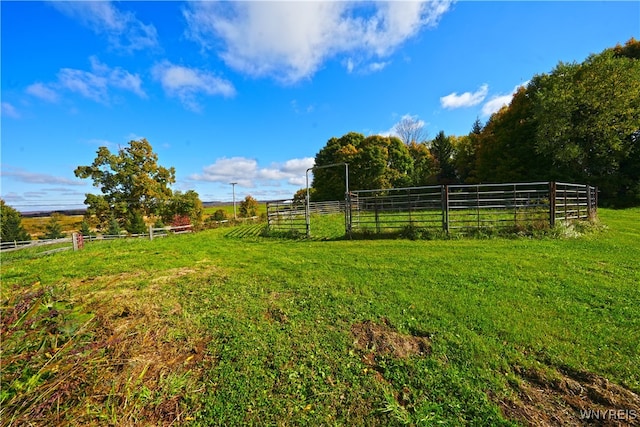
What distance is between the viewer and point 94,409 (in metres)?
1.94

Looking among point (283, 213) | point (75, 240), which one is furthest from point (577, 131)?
point (75, 240)

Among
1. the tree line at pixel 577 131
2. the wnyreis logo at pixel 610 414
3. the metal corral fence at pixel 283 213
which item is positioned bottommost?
the wnyreis logo at pixel 610 414

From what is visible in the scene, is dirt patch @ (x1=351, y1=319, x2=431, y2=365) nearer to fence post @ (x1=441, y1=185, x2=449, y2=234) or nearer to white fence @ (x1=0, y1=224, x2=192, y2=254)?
fence post @ (x1=441, y1=185, x2=449, y2=234)

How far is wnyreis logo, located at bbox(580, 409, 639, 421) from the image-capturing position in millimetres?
1896

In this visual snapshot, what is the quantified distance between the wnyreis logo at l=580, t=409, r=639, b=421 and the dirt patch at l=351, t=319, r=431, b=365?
1.16m

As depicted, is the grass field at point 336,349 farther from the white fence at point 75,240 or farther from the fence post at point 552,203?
the white fence at point 75,240

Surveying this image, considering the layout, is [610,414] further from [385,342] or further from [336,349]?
[336,349]

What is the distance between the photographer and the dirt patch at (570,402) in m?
1.90

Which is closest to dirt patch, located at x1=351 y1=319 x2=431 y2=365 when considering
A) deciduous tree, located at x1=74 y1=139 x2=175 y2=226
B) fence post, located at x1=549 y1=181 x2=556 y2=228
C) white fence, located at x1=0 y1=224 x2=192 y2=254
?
fence post, located at x1=549 y1=181 x2=556 y2=228

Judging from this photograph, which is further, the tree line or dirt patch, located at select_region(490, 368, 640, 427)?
the tree line

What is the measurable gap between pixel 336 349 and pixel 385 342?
572 mm

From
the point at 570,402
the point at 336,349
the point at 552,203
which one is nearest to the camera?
the point at 570,402

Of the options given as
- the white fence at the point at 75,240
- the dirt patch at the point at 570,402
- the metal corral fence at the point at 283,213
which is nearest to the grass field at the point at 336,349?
the dirt patch at the point at 570,402

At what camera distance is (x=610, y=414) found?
192 cm
